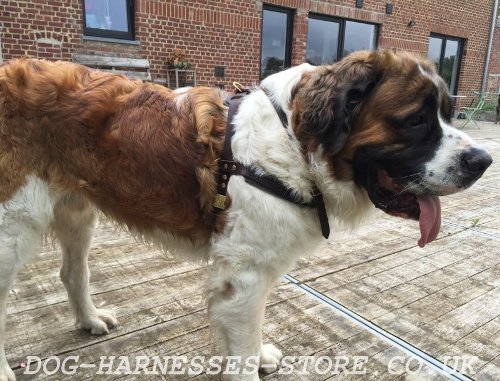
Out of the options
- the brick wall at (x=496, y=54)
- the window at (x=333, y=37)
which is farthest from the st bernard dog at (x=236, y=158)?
the brick wall at (x=496, y=54)

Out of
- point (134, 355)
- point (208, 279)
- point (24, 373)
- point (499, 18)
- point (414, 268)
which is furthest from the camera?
point (499, 18)

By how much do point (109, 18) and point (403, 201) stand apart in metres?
7.75

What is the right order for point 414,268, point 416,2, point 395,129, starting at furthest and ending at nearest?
point 416,2 < point 414,268 < point 395,129

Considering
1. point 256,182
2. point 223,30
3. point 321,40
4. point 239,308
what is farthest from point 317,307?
point 321,40

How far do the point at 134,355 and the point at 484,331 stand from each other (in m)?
2.16

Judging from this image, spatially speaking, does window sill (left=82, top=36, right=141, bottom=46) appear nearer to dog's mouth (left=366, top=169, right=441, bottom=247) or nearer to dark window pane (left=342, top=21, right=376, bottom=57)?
dark window pane (left=342, top=21, right=376, bottom=57)

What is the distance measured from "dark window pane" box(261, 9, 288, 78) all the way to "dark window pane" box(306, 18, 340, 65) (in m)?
0.77

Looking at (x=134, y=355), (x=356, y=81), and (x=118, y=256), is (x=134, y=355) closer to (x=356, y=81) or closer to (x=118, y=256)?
(x=118, y=256)

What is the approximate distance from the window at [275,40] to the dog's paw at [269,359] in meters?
8.92

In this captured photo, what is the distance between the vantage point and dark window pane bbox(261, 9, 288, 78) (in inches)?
409

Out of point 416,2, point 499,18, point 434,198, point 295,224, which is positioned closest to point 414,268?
point 434,198

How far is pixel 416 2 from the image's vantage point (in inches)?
504

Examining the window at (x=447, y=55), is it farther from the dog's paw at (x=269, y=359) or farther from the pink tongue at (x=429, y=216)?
the dog's paw at (x=269, y=359)

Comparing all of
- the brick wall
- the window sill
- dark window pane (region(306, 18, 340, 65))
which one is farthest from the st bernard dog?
the brick wall
